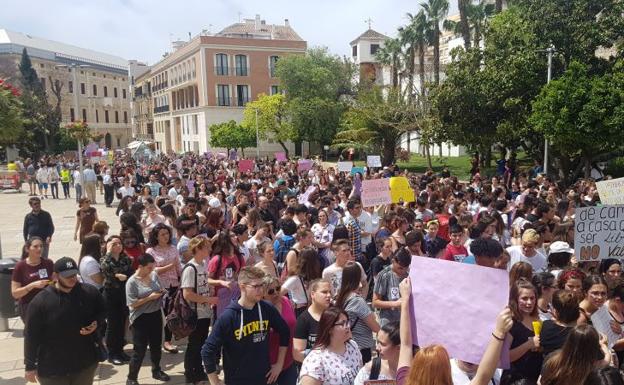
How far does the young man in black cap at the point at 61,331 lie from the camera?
4457mm

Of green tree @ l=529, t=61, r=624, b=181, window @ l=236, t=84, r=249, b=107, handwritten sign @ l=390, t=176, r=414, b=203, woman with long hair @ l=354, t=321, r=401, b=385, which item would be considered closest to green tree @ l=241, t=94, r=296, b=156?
window @ l=236, t=84, r=249, b=107

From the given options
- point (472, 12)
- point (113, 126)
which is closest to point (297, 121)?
point (472, 12)

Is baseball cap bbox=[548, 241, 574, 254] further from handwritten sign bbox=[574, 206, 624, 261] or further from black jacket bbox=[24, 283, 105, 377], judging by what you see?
black jacket bbox=[24, 283, 105, 377]

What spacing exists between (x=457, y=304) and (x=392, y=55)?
44.2 meters

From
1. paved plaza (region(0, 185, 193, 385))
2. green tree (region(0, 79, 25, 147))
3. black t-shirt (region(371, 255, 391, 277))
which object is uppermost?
green tree (region(0, 79, 25, 147))

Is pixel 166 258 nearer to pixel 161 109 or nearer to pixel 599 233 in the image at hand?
pixel 599 233

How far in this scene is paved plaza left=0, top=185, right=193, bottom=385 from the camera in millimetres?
6148

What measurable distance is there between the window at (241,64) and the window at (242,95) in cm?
150

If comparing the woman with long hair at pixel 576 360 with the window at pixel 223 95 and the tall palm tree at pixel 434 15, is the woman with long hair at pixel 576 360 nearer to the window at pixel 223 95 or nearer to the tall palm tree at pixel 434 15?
the tall palm tree at pixel 434 15

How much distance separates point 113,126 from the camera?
296 feet

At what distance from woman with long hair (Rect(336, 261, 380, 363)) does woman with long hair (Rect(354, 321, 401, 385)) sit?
998 mm

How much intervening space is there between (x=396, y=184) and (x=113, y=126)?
87.4 metres

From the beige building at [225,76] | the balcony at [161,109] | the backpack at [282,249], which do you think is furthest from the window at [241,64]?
A: the backpack at [282,249]

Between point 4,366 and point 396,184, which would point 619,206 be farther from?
point 4,366
